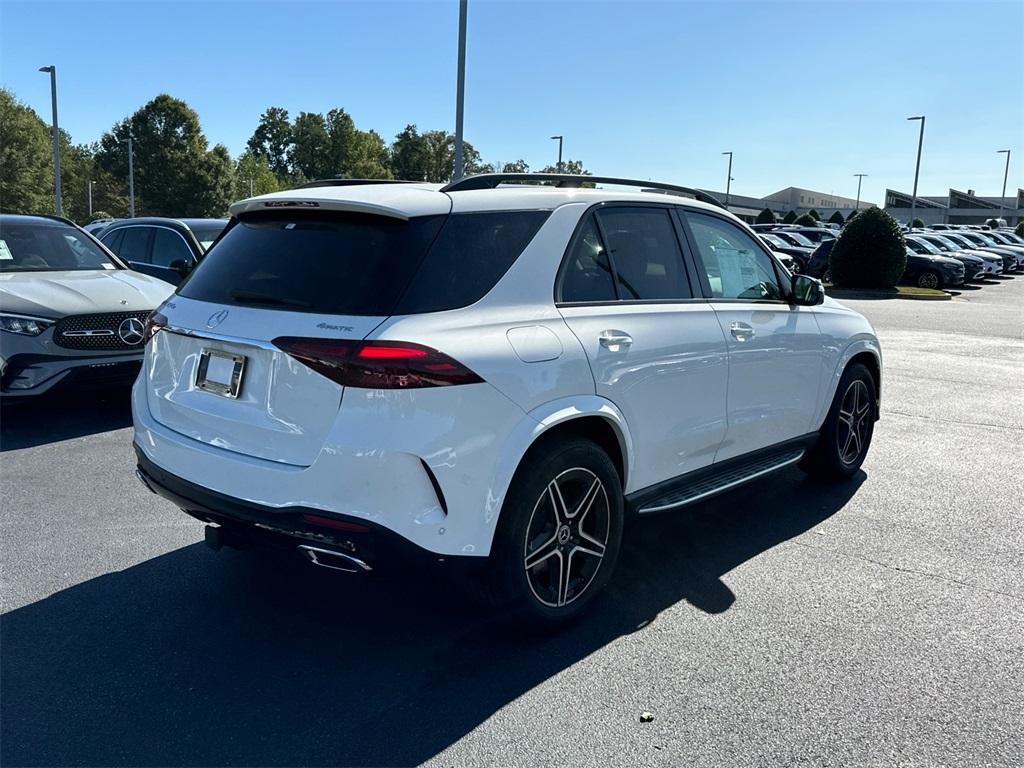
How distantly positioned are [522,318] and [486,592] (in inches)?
42.1

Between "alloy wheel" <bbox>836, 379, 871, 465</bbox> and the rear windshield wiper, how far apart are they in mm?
3822

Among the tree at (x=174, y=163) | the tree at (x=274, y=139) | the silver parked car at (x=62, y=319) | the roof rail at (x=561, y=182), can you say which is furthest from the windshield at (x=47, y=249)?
the tree at (x=274, y=139)

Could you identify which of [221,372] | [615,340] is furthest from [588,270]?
[221,372]

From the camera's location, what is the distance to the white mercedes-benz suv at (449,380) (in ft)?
9.68

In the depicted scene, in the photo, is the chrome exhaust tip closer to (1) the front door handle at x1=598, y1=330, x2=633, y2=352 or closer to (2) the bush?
(1) the front door handle at x1=598, y1=330, x2=633, y2=352

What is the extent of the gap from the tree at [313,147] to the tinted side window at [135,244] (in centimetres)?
7319

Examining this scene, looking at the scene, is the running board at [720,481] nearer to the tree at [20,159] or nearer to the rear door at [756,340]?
the rear door at [756,340]

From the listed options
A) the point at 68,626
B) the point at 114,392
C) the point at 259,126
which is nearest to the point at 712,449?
the point at 68,626

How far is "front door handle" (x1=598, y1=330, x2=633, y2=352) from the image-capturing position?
359 cm

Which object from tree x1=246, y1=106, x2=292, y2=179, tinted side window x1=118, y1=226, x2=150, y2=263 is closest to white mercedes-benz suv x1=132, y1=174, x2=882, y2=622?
tinted side window x1=118, y1=226, x2=150, y2=263

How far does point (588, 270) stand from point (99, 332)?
15.4 ft

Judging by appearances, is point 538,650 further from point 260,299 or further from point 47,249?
point 47,249

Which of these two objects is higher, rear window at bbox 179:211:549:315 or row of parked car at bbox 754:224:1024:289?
row of parked car at bbox 754:224:1024:289

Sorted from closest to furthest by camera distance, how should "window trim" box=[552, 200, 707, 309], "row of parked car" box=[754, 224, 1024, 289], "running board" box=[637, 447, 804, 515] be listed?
1. "window trim" box=[552, 200, 707, 309]
2. "running board" box=[637, 447, 804, 515]
3. "row of parked car" box=[754, 224, 1024, 289]
